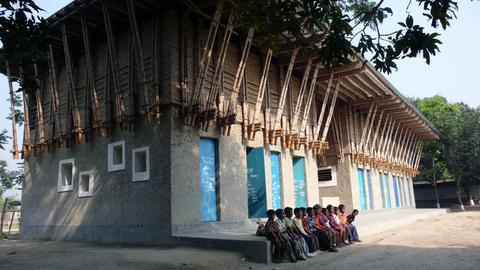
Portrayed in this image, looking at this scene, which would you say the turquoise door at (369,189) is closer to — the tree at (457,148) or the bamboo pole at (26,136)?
the tree at (457,148)

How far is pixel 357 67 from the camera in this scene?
16.1m

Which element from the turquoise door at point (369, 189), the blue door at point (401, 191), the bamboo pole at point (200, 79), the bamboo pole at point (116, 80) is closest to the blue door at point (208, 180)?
the bamboo pole at point (200, 79)

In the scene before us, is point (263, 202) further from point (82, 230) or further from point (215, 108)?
point (82, 230)

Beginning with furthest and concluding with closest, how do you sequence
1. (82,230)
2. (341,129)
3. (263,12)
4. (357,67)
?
(341,129) → (357,67) → (82,230) → (263,12)

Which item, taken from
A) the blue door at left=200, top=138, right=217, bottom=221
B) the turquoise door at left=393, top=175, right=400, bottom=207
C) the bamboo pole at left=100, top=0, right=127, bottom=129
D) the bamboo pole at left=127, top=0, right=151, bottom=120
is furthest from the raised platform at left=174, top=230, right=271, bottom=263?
the turquoise door at left=393, top=175, right=400, bottom=207

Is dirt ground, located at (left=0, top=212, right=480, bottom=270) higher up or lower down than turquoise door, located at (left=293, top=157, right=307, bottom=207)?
lower down

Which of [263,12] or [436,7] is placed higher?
[263,12]

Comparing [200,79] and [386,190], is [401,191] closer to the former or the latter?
[386,190]

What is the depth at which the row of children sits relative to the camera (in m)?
8.63

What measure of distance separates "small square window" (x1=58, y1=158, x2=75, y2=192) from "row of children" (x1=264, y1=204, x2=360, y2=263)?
8028mm

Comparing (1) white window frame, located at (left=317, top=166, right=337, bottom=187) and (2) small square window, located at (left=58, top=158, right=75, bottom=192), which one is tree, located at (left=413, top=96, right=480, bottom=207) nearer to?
(1) white window frame, located at (left=317, top=166, right=337, bottom=187)

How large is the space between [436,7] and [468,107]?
4089 centimetres

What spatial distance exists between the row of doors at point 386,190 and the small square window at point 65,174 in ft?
48.6

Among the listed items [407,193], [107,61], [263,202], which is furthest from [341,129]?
[407,193]
